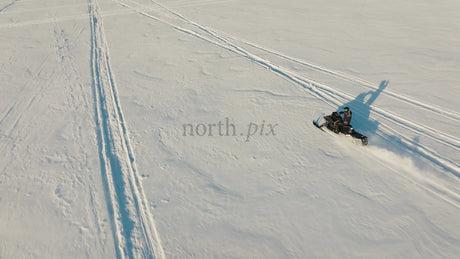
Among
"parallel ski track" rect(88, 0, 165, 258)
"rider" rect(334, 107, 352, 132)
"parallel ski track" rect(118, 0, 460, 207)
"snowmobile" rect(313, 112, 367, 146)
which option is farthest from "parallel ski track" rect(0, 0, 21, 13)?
"rider" rect(334, 107, 352, 132)

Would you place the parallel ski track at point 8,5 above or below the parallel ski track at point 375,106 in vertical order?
above

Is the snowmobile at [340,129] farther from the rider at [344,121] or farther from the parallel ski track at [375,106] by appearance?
the parallel ski track at [375,106]

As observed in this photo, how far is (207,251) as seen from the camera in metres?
5.68

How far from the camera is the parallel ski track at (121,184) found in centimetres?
579

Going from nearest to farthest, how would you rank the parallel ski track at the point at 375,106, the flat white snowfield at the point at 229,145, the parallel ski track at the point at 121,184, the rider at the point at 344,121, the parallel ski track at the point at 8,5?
the parallel ski track at the point at 121,184 → the flat white snowfield at the point at 229,145 → the parallel ski track at the point at 375,106 → the rider at the point at 344,121 → the parallel ski track at the point at 8,5

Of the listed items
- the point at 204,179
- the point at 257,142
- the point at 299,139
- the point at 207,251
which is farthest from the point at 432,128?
the point at 207,251

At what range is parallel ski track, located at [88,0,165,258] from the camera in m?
5.79

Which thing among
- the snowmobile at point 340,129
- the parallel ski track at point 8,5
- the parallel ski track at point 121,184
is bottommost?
the parallel ski track at point 121,184

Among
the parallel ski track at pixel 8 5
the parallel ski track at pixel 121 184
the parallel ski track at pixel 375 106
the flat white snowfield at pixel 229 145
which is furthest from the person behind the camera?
the parallel ski track at pixel 8 5

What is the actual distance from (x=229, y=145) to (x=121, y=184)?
3.16 meters

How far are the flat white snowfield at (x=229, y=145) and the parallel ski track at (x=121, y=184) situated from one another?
0.04m

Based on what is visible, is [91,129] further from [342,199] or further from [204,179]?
[342,199]

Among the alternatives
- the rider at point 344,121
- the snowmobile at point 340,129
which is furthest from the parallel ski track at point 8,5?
the rider at point 344,121

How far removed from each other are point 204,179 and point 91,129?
14.1 ft
